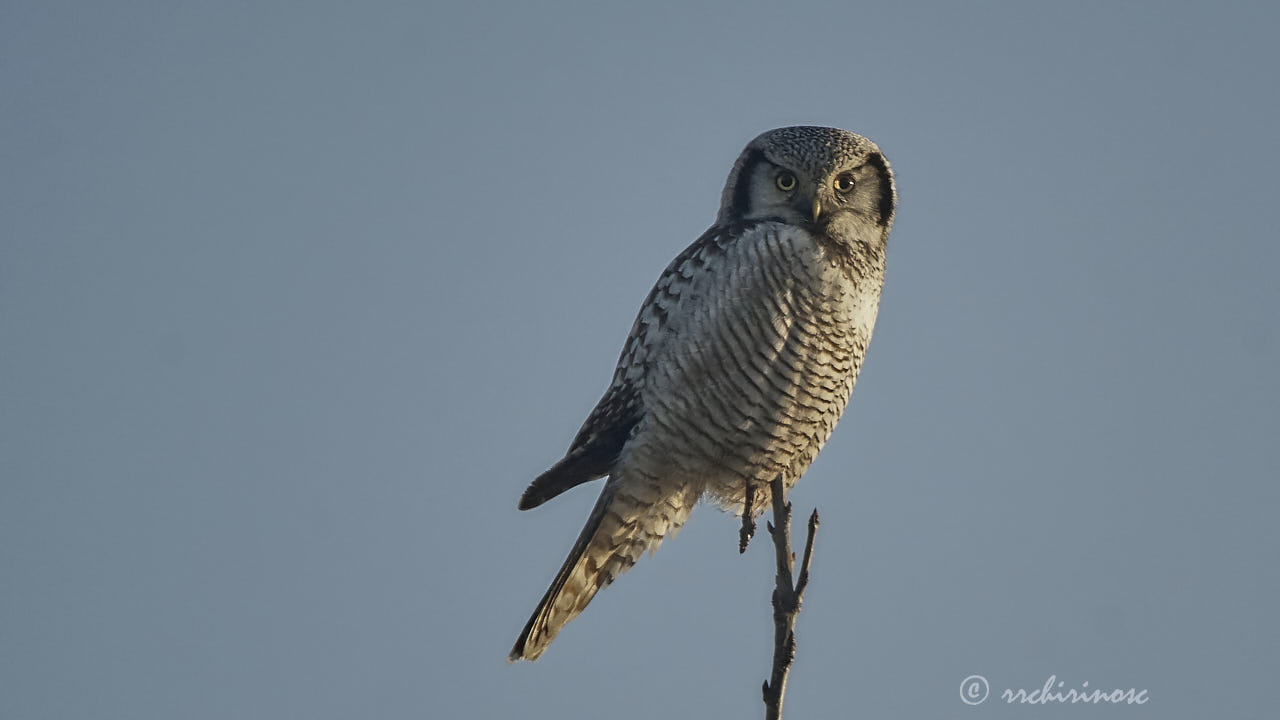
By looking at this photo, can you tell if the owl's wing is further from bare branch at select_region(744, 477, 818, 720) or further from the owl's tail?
bare branch at select_region(744, 477, 818, 720)

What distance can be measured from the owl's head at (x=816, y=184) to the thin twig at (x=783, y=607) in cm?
161

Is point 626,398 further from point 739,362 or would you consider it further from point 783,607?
point 783,607

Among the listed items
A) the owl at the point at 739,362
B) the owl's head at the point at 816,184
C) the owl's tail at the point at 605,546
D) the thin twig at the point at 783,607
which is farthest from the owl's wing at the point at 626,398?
the thin twig at the point at 783,607

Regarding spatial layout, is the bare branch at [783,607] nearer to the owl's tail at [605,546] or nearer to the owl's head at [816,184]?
the owl's tail at [605,546]

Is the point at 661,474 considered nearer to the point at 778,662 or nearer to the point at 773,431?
the point at 773,431

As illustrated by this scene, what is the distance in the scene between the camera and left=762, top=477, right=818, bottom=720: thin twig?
11.6 ft

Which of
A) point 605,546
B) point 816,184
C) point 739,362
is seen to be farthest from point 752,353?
point 605,546

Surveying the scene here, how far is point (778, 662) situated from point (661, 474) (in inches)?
61.0

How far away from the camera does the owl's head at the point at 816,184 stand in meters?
5.14

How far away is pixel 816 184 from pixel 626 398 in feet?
3.80

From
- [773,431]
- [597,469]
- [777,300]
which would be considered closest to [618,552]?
[597,469]

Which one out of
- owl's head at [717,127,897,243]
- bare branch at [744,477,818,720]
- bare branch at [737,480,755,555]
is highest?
owl's head at [717,127,897,243]

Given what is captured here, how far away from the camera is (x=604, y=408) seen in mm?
5148

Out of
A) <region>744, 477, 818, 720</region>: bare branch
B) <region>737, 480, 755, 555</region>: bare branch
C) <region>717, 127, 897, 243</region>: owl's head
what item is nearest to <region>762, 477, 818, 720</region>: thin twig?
<region>744, 477, 818, 720</region>: bare branch
